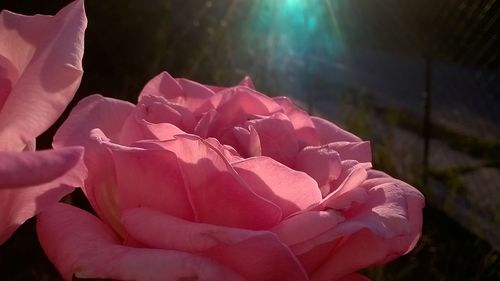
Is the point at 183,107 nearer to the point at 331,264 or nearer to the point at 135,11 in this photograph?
the point at 331,264

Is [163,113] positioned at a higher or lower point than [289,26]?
higher

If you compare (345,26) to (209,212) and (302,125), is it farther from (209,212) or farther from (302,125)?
(209,212)

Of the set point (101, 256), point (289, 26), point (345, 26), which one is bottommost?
point (289, 26)

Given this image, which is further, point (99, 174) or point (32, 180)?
point (99, 174)

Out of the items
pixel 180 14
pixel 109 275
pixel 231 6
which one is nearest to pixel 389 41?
pixel 231 6

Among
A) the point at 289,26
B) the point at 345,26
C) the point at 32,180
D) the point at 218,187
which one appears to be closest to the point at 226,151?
the point at 218,187

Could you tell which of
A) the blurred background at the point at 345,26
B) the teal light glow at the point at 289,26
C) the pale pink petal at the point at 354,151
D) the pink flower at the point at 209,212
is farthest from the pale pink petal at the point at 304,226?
the teal light glow at the point at 289,26

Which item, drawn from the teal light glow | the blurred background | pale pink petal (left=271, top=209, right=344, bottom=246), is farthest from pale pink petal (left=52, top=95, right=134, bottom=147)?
the teal light glow
